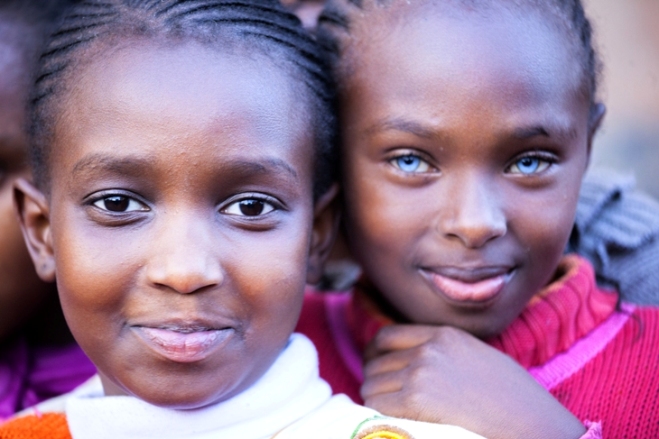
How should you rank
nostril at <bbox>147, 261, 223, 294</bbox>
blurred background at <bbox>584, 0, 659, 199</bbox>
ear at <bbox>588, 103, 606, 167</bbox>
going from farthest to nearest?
blurred background at <bbox>584, 0, 659, 199</bbox> < ear at <bbox>588, 103, 606, 167</bbox> < nostril at <bbox>147, 261, 223, 294</bbox>

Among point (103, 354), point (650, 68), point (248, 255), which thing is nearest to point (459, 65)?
point (248, 255)

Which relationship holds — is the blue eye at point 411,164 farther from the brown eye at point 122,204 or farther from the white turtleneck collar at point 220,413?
the brown eye at point 122,204

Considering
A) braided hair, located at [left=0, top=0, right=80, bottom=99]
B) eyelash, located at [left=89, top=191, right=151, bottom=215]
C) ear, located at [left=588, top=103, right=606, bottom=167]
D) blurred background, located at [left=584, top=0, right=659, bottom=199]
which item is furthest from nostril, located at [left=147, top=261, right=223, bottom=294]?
blurred background, located at [left=584, top=0, right=659, bottom=199]

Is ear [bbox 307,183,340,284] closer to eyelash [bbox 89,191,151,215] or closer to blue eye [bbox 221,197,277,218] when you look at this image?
blue eye [bbox 221,197,277,218]

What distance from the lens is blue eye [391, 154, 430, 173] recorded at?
1.76 m

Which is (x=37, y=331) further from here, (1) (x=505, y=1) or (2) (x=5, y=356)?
(1) (x=505, y=1)

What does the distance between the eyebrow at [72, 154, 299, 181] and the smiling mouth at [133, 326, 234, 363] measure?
296 mm

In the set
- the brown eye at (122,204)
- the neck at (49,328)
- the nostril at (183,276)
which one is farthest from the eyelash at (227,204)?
the neck at (49,328)

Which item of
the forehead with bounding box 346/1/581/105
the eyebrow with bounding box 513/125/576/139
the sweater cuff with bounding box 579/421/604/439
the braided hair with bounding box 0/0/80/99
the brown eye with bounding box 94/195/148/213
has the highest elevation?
the braided hair with bounding box 0/0/80/99

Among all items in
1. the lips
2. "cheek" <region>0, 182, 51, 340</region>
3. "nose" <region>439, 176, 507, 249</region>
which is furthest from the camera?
"cheek" <region>0, 182, 51, 340</region>

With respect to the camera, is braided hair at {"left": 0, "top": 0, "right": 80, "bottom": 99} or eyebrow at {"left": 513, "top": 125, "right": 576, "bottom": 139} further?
braided hair at {"left": 0, "top": 0, "right": 80, "bottom": 99}

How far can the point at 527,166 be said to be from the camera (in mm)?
1766

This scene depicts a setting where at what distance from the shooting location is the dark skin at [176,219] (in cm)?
145

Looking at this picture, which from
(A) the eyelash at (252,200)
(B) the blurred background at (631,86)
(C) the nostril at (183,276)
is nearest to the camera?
(C) the nostril at (183,276)
